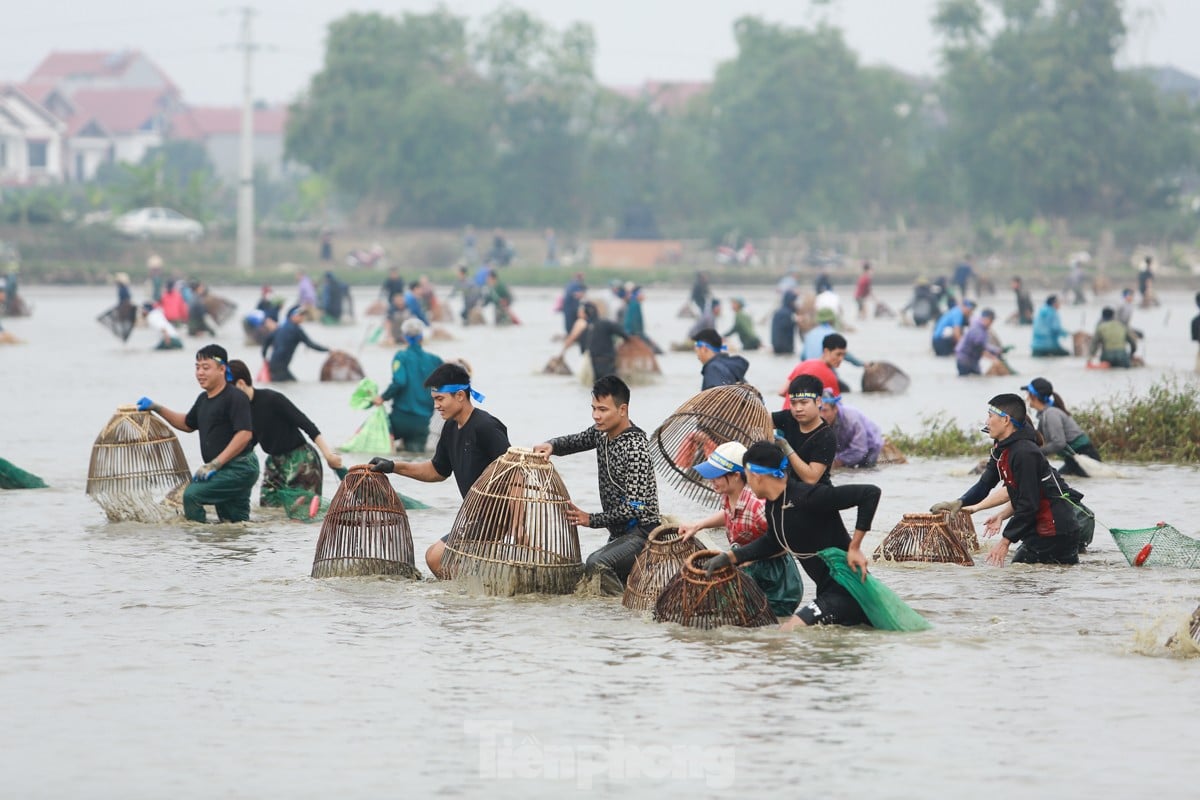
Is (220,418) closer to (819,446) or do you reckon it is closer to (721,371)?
(721,371)

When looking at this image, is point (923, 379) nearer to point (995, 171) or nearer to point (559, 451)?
point (559, 451)

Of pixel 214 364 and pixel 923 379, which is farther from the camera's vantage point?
pixel 923 379

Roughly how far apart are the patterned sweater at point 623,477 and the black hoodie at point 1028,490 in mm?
2013

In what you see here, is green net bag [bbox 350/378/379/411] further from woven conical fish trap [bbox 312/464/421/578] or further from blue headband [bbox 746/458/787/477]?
blue headband [bbox 746/458/787/477]

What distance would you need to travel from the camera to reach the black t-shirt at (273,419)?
521 inches

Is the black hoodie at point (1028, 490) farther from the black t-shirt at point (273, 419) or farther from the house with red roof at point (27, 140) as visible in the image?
the house with red roof at point (27, 140)

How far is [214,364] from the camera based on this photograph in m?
12.8

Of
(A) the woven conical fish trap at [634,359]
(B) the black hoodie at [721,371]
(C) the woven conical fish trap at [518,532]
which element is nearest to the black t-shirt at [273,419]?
(C) the woven conical fish trap at [518,532]

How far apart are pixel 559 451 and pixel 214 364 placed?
3332 millimetres

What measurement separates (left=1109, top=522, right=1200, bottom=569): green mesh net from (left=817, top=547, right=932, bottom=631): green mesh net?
2.48 m

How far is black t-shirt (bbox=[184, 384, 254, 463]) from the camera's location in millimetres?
12773

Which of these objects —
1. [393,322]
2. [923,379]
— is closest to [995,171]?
[393,322]

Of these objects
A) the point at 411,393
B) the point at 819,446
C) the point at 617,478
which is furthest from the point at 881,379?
the point at 617,478

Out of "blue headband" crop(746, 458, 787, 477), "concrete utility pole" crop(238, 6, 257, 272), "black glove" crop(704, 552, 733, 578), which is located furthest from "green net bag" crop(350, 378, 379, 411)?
"concrete utility pole" crop(238, 6, 257, 272)
